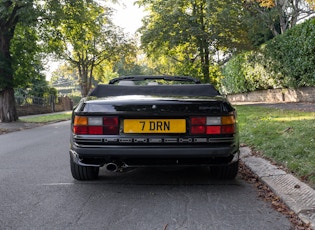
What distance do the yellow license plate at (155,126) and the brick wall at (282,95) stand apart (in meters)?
14.6

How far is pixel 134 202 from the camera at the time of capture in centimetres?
344

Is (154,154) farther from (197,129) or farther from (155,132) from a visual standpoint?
(197,129)

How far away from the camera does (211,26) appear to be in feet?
73.3

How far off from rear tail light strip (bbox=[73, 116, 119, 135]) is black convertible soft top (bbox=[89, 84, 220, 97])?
1.06 metres

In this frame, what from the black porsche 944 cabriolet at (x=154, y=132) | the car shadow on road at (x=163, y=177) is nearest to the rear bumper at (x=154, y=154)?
the black porsche 944 cabriolet at (x=154, y=132)

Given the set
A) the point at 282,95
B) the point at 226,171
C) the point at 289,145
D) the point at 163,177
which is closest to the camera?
the point at 226,171

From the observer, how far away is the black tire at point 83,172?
4212 mm

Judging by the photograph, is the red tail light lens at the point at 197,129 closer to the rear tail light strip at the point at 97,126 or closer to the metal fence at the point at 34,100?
the rear tail light strip at the point at 97,126

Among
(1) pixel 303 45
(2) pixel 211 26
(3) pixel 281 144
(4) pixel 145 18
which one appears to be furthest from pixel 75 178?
(4) pixel 145 18

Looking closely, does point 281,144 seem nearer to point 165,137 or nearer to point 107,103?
point 165,137

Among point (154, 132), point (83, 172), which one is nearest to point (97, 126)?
point (154, 132)

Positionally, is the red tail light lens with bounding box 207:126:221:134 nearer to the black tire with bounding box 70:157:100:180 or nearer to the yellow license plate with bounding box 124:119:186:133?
the yellow license plate with bounding box 124:119:186:133

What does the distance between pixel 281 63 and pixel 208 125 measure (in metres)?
16.6

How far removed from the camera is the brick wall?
1702cm
